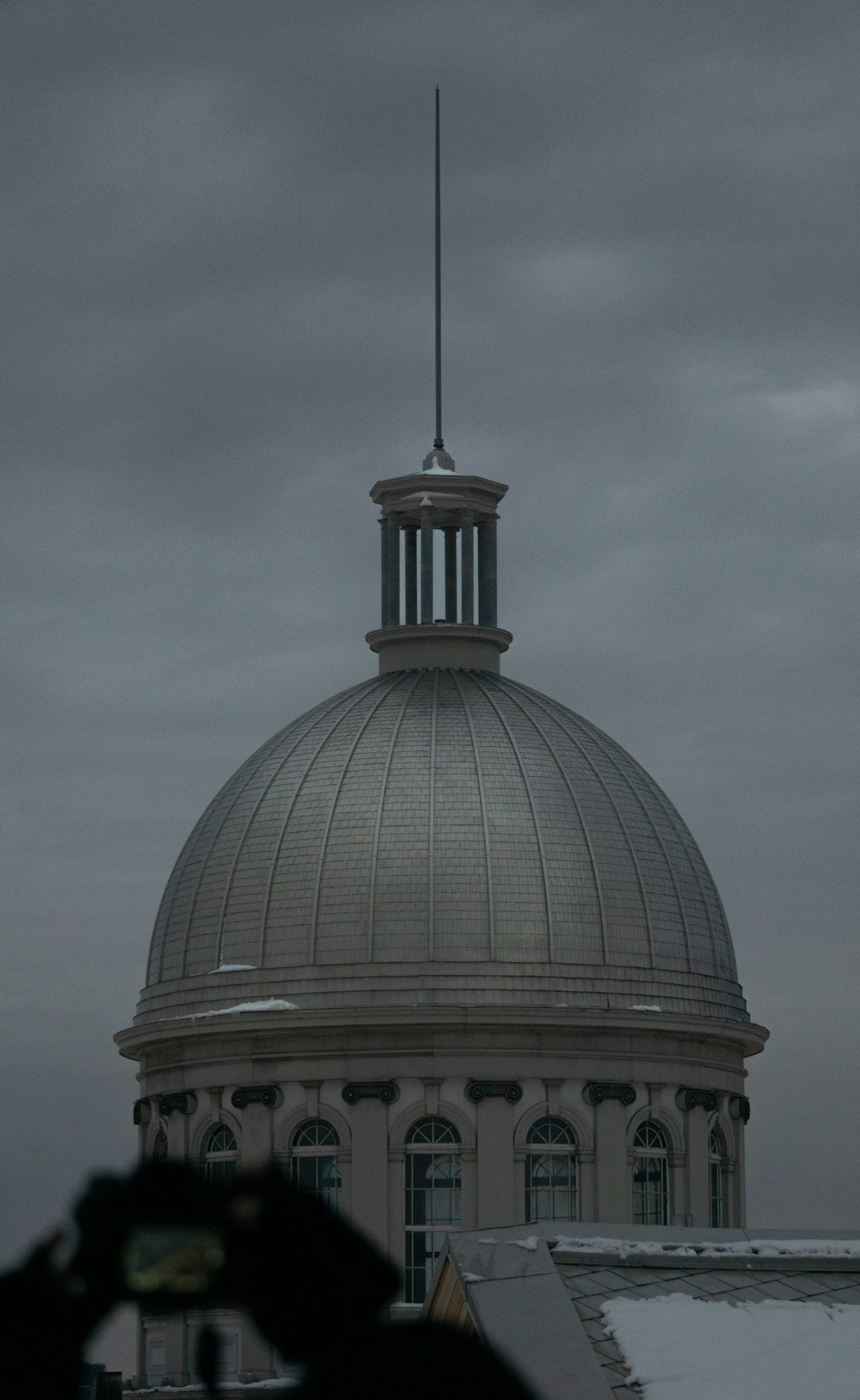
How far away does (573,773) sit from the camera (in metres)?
71.8

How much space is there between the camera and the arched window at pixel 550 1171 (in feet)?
223

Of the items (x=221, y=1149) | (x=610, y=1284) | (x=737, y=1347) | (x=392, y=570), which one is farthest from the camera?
(x=392, y=570)

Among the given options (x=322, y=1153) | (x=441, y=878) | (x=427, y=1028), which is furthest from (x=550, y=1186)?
(x=441, y=878)

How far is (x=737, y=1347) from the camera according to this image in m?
20.5

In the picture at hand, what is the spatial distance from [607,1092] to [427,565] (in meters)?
16.6

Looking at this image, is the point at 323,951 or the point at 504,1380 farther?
the point at 323,951

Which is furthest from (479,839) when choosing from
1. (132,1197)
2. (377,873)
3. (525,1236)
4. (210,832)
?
(132,1197)

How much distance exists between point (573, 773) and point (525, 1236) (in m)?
46.2

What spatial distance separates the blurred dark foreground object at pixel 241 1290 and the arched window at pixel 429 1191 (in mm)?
65817

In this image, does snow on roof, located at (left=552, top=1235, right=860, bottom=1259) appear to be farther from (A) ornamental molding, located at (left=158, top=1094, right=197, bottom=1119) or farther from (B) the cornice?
(A) ornamental molding, located at (left=158, top=1094, right=197, bottom=1119)

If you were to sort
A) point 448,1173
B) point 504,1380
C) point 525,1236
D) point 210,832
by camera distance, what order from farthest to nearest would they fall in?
1. point 210,832
2. point 448,1173
3. point 525,1236
4. point 504,1380

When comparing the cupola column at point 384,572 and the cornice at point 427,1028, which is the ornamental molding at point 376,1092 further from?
the cupola column at point 384,572

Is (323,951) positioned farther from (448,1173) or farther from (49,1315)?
(49,1315)

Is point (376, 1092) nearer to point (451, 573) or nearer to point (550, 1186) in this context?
point (550, 1186)
